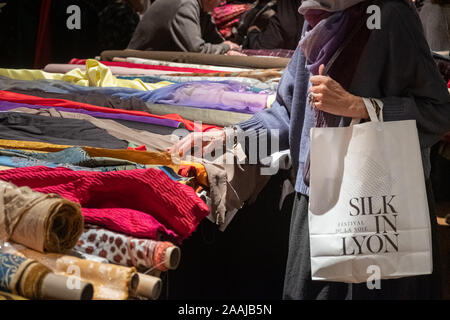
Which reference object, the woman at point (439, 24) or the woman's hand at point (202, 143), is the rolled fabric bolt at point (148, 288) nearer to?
the woman's hand at point (202, 143)

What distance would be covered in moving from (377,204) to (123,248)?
57 cm

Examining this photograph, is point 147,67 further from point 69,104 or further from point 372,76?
point 372,76

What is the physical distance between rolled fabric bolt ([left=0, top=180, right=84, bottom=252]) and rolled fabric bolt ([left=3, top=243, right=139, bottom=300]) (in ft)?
0.10

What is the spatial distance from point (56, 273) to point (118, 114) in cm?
134

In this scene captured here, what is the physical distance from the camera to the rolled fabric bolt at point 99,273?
105 centimetres

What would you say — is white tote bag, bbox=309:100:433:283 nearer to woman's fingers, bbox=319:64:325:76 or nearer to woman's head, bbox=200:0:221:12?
woman's fingers, bbox=319:64:325:76

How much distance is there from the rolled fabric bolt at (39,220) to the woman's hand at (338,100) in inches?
24.1

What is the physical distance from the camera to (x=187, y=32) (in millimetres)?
4090

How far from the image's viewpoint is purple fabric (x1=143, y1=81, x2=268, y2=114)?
2410 millimetres

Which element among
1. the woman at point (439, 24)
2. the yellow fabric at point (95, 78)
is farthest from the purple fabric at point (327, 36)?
the woman at point (439, 24)

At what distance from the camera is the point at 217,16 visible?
5125mm

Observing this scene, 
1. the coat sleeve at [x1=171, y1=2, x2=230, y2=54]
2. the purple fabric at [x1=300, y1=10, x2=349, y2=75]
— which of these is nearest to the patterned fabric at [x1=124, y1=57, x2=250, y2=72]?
the coat sleeve at [x1=171, y1=2, x2=230, y2=54]

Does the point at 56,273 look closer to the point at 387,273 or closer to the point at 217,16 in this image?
the point at 387,273

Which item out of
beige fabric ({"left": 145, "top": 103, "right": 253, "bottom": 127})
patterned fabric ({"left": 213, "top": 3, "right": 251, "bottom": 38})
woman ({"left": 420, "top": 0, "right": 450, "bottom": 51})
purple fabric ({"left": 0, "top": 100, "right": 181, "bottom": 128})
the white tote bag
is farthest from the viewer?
patterned fabric ({"left": 213, "top": 3, "right": 251, "bottom": 38})
